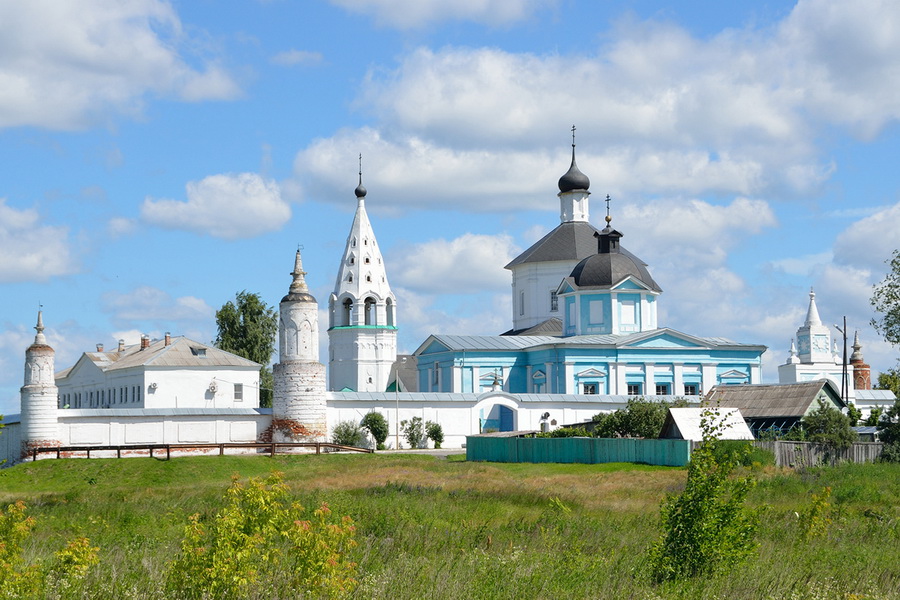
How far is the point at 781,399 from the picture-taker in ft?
134

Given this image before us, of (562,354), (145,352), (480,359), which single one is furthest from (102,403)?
(562,354)

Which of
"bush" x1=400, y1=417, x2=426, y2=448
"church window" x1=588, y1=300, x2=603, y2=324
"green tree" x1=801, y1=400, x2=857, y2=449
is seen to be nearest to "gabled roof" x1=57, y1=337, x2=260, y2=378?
"bush" x1=400, y1=417, x2=426, y2=448

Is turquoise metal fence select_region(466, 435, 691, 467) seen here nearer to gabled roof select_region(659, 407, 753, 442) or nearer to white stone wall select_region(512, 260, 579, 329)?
gabled roof select_region(659, 407, 753, 442)

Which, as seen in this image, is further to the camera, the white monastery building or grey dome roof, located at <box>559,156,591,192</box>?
grey dome roof, located at <box>559,156,591,192</box>

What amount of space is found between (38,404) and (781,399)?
2538 centimetres

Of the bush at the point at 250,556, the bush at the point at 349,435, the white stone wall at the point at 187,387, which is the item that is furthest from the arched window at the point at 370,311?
the bush at the point at 250,556

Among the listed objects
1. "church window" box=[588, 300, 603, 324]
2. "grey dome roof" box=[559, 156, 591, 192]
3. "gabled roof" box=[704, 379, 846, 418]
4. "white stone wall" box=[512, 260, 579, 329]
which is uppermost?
"grey dome roof" box=[559, 156, 591, 192]

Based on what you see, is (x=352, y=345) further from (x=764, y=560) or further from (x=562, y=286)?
(x=764, y=560)

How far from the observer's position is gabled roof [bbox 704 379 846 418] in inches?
1561

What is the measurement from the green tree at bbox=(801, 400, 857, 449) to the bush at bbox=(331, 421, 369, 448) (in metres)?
17.3

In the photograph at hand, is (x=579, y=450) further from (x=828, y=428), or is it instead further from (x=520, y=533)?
(x=520, y=533)

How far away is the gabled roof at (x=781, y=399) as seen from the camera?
39656 mm

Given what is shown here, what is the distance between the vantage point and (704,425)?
44.8 ft

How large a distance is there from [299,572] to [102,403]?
55.6m
